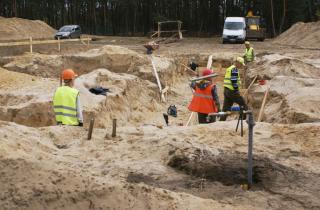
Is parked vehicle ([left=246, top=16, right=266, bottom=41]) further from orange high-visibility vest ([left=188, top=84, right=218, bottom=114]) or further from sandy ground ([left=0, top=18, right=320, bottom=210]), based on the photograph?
orange high-visibility vest ([left=188, top=84, right=218, bottom=114])

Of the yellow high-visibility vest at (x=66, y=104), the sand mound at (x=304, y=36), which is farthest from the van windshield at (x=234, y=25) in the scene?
the yellow high-visibility vest at (x=66, y=104)

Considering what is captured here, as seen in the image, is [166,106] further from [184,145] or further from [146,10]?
[146,10]

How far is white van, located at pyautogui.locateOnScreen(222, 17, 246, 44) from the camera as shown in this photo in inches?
1517

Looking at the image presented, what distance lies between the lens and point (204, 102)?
11406 millimetres

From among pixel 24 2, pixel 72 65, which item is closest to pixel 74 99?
pixel 72 65

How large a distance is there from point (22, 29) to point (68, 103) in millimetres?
37976

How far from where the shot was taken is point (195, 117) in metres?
15.1

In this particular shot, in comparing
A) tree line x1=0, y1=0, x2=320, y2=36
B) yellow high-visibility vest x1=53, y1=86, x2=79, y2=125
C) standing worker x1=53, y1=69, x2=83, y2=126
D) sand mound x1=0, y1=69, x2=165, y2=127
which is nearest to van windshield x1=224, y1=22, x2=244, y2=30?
tree line x1=0, y1=0, x2=320, y2=36

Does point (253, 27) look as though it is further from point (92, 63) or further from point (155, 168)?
point (155, 168)

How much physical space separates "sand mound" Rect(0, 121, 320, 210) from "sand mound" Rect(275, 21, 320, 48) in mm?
28601

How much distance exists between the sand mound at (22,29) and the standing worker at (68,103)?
34121mm

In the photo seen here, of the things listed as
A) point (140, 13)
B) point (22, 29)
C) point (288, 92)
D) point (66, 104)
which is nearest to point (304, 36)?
point (22, 29)

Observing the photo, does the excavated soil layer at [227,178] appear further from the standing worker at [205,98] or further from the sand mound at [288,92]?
the sand mound at [288,92]

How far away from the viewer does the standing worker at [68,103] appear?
27.4 feet
